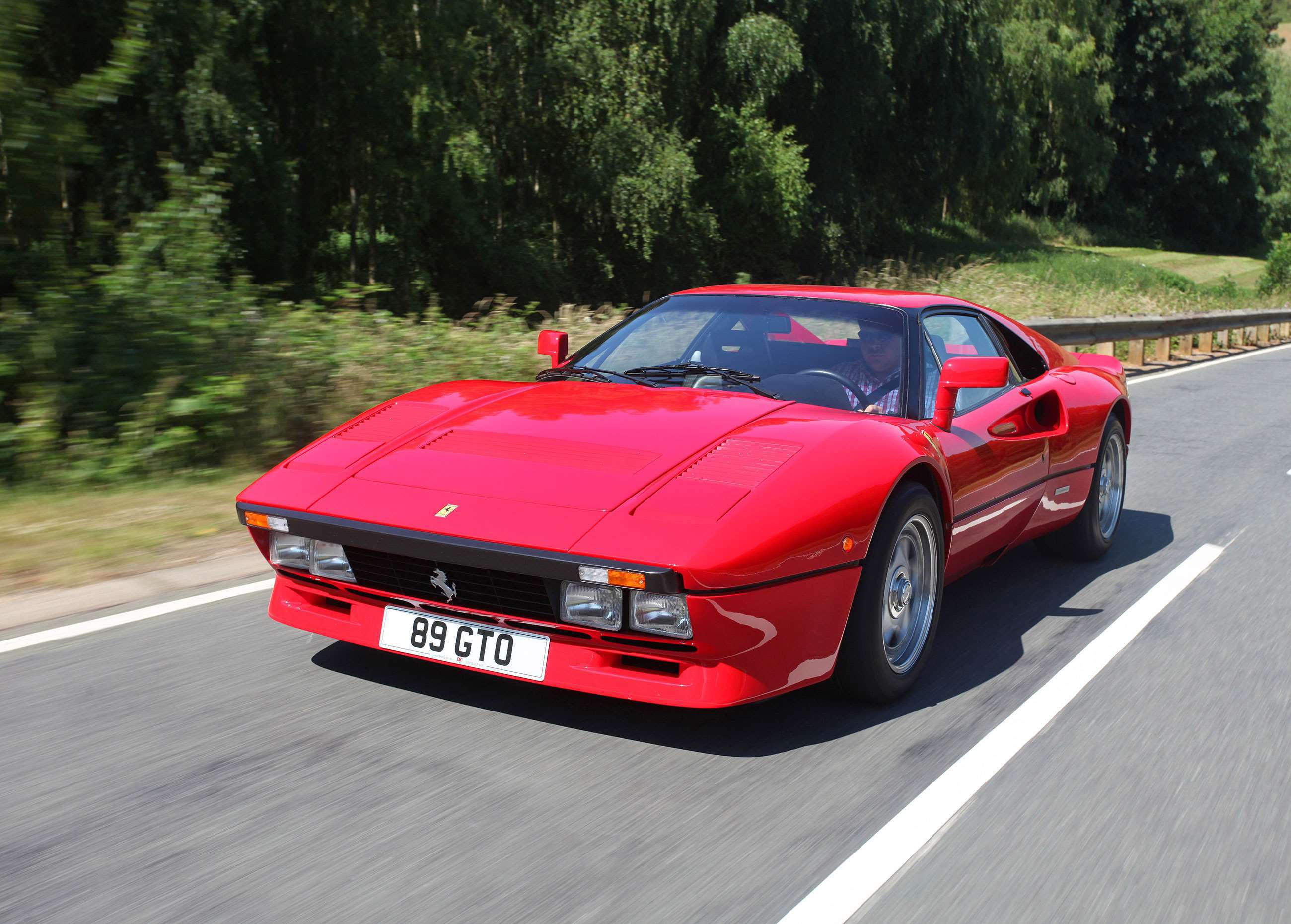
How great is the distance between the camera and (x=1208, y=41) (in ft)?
225

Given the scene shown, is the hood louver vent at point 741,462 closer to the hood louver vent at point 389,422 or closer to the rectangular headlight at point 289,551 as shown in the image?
the hood louver vent at point 389,422

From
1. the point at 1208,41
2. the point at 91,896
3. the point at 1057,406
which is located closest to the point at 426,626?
the point at 91,896

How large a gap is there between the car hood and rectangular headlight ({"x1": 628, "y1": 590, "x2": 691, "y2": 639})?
9.5 inches

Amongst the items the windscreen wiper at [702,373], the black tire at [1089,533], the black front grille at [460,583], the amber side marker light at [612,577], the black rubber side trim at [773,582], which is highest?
the windscreen wiper at [702,373]

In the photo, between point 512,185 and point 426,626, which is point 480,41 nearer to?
point 512,185

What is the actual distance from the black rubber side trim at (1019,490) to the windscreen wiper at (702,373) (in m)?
0.82

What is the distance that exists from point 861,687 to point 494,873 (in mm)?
1477

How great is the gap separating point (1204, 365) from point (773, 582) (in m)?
17.7

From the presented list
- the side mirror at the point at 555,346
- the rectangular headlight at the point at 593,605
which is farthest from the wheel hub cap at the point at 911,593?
the side mirror at the point at 555,346

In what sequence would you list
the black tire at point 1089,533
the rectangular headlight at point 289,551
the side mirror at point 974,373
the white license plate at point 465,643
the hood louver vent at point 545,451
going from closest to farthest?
the white license plate at point 465,643 < the hood louver vent at point 545,451 < the rectangular headlight at point 289,551 < the side mirror at point 974,373 < the black tire at point 1089,533

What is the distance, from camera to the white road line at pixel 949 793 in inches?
106

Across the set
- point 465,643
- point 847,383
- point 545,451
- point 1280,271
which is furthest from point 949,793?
point 1280,271

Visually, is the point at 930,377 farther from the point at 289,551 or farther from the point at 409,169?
the point at 409,169

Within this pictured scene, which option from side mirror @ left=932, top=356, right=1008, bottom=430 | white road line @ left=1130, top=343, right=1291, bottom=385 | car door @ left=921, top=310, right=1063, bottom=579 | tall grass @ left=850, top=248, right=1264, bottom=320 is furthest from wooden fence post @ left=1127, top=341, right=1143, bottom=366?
side mirror @ left=932, top=356, right=1008, bottom=430
